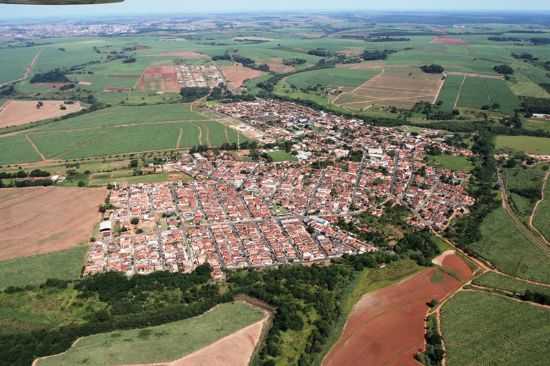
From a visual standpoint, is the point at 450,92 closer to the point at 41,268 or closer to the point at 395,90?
the point at 395,90

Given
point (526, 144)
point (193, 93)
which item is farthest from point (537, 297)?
point (193, 93)

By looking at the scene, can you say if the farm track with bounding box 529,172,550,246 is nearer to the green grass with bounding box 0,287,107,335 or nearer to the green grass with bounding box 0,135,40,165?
the green grass with bounding box 0,287,107,335

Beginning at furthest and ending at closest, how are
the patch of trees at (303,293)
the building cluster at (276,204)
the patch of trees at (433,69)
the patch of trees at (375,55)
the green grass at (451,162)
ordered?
the patch of trees at (375,55), the patch of trees at (433,69), the green grass at (451,162), the building cluster at (276,204), the patch of trees at (303,293)

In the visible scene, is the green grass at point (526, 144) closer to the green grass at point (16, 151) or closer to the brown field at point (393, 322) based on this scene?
the brown field at point (393, 322)

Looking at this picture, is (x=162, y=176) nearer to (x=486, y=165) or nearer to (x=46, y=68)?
(x=486, y=165)

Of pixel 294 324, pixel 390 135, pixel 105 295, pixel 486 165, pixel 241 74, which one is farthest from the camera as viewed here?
pixel 241 74

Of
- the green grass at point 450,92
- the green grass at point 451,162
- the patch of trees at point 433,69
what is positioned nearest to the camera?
the green grass at point 451,162

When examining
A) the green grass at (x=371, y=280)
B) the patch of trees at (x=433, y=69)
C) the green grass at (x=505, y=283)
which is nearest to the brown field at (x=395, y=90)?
the patch of trees at (x=433, y=69)

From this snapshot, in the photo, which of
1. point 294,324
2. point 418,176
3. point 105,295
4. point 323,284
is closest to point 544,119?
point 418,176

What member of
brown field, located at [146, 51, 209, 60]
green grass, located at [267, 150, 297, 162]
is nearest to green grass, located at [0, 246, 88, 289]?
green grass, located at [267, 150, 297, 162]
